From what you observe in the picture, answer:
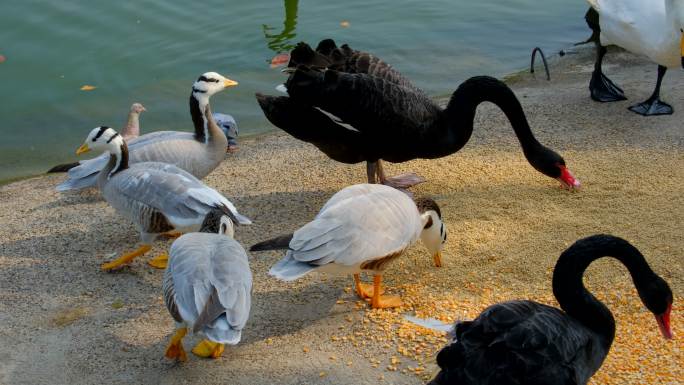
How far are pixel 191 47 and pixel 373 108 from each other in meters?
5.22

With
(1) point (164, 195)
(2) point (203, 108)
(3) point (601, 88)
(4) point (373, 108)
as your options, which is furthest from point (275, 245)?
(3) point (601, 88)

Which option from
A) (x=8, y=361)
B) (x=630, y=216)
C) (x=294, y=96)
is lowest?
(x=8, y=361)

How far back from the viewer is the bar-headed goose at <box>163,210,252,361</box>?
14.0 feet

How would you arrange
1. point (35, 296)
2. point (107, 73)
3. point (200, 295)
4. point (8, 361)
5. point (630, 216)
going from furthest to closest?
point (107, 73) → point (630, 216) → point (35, 296) → point (8, 361) → point (200, 295)

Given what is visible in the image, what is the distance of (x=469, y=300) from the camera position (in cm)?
507

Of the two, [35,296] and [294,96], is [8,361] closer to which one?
[35,296]

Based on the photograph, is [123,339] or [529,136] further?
[529,136]

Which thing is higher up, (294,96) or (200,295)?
(294,96)

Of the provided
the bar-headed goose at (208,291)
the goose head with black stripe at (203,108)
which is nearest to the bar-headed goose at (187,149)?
the goose head with black stripe at (203,108)

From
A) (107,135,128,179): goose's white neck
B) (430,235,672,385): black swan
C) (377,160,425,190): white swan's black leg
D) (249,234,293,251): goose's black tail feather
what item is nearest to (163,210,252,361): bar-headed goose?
(249,234,293,251): goose's black tail feather

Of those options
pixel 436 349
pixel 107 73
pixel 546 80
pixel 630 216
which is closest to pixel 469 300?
pixel 436 349

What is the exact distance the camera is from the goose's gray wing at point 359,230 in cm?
466

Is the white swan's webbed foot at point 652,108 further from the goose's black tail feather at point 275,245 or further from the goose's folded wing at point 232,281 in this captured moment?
the goose's folded wing at point 232,281

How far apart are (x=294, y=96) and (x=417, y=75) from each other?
4.11m
